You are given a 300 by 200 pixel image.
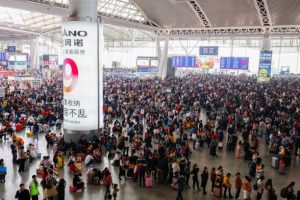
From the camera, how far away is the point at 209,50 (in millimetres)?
35594

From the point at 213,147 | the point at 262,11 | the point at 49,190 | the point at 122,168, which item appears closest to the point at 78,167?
the point at 122,168

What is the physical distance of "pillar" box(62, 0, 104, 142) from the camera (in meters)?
15.0

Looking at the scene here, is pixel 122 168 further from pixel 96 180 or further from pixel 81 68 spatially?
pixel 81 68

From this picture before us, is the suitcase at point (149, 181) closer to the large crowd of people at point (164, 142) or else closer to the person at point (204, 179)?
the large crowd of people at point (164, 142)

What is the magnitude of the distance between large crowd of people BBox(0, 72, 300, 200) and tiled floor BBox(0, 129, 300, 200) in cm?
26

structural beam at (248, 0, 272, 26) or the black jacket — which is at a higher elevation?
structural beam at (248, 0, 272, 26)

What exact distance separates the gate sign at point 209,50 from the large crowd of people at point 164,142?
22.5 feet

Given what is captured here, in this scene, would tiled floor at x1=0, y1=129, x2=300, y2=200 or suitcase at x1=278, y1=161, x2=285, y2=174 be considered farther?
suitcase at x1=278, y1=161, x2=285, y2=174

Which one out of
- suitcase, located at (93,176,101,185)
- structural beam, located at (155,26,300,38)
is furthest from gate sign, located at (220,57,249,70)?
suitcase, located at (93,176,101,185)

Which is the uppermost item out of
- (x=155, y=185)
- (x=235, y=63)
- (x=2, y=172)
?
(x=235, y=63)

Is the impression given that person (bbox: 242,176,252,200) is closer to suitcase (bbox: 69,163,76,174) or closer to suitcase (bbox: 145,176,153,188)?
suitcase (bbox: 145,176,153,188)

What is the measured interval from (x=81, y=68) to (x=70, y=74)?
588 mm

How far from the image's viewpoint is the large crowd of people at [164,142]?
34.7 ft

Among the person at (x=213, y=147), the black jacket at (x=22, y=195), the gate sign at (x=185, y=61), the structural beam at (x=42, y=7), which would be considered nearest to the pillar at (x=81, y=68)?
the person at (x=213, y=147)
